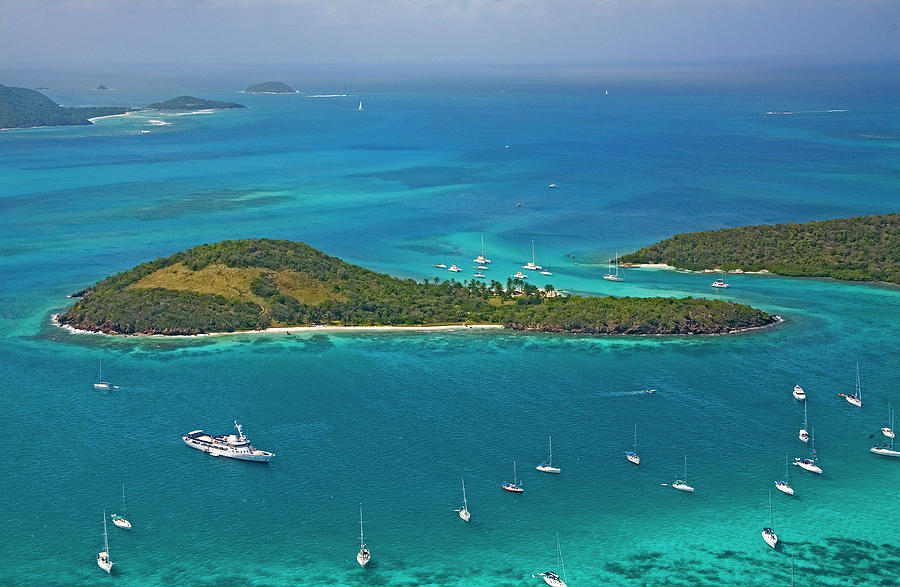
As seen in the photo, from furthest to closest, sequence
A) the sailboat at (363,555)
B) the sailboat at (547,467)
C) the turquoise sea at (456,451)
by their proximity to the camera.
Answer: the sailboat at (547,467)
the turquoise sea at (456,451)
the sailboat at (363,555)

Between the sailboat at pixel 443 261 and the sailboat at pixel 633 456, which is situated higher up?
the sailboat at pixel 443 261

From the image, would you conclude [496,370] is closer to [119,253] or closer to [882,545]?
[882,545]

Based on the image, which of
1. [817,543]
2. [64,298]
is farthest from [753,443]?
[64,298]

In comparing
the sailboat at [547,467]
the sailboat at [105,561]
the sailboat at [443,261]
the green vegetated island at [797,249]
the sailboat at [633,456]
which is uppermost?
the green vegetated island at [797,249]

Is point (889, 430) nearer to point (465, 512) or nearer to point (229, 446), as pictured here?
point (465, 512)

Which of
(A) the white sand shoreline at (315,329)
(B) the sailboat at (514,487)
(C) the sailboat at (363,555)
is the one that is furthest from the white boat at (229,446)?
(A) the white sand shoreline at (315,329)

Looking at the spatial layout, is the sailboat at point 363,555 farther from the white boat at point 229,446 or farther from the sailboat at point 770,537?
the sailboat at point 770,537

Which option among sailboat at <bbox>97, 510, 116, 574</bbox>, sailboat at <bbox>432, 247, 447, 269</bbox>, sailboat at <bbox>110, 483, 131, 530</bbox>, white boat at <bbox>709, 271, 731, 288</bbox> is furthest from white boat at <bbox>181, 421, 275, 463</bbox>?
white boat at <bbox>709, 271, 731, 288</bbox>
